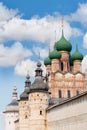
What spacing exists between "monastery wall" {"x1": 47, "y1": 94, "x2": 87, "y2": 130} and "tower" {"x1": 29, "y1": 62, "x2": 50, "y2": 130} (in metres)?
0.92

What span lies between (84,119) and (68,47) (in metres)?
35.2

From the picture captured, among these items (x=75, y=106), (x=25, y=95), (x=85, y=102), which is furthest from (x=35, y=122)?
(x=85, y=102)

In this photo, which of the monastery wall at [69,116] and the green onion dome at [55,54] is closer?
the monastery wall at [69,116]

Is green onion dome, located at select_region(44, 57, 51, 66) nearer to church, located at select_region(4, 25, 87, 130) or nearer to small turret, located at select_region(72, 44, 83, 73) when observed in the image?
church, located at select_region(4, 25, 87, 130)

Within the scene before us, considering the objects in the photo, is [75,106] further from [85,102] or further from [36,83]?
[36,83]

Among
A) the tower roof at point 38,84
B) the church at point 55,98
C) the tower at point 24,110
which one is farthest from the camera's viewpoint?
the tower at point 24,110

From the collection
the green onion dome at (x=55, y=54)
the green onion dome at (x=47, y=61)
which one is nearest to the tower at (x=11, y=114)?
the green onion dome at (x=47, y=61)

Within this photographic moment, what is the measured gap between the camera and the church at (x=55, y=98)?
102 feet

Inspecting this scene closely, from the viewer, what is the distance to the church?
31.2 metres

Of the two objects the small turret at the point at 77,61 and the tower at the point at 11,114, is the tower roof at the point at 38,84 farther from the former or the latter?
the tower at the point at 11,114

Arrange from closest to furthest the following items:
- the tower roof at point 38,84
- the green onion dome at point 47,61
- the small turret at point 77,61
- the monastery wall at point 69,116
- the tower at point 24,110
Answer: the monastery wall at point 69,116, the tower roof at point 38,84, the tower at point 24,110, the small turret at point 77,61, the green onion dome at point 47,61

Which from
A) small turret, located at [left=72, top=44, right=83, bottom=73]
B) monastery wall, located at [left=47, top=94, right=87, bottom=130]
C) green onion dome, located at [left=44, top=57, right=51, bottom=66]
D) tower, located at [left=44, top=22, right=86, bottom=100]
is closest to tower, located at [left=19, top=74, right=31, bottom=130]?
monastery wall, located at [left=47, top=94, right=87, bottom=130]

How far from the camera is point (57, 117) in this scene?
36.2 metres

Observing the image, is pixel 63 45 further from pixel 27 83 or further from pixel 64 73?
pixel 27 83
